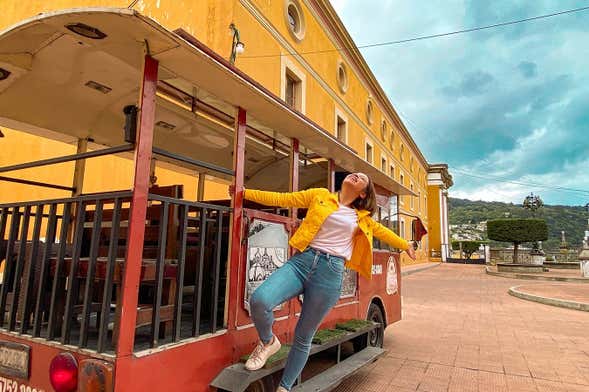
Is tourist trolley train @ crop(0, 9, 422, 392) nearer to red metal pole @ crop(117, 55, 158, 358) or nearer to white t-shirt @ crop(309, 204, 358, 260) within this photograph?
red metal pole @ crop(117, 55, 158, 358)

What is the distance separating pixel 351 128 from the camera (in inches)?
680

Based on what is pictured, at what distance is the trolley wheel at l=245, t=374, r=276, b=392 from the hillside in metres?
86.1

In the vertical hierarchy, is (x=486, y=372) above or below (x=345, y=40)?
below

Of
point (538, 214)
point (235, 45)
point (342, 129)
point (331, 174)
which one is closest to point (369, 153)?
point (342, 129)

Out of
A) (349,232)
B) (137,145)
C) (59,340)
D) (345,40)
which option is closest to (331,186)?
(349,232)

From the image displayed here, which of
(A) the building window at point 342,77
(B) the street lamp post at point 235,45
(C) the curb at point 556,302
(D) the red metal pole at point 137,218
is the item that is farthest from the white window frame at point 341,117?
(D) the red metal pole at point 137,218

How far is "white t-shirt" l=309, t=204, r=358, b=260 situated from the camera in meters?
2.65

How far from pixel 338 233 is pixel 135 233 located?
1351 mm

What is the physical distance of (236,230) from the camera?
2.79 m

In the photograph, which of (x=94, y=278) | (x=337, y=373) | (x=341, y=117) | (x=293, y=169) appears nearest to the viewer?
(x=94, y=278)

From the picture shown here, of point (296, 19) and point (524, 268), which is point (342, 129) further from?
point (524, 268)

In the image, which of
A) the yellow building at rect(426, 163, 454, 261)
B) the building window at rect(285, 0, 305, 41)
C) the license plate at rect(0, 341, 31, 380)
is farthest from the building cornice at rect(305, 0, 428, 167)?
the yellow building at rect(426, 163, 454, 261)

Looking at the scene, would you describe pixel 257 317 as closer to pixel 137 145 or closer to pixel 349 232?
pixel 349 232

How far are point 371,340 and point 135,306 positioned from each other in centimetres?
370
